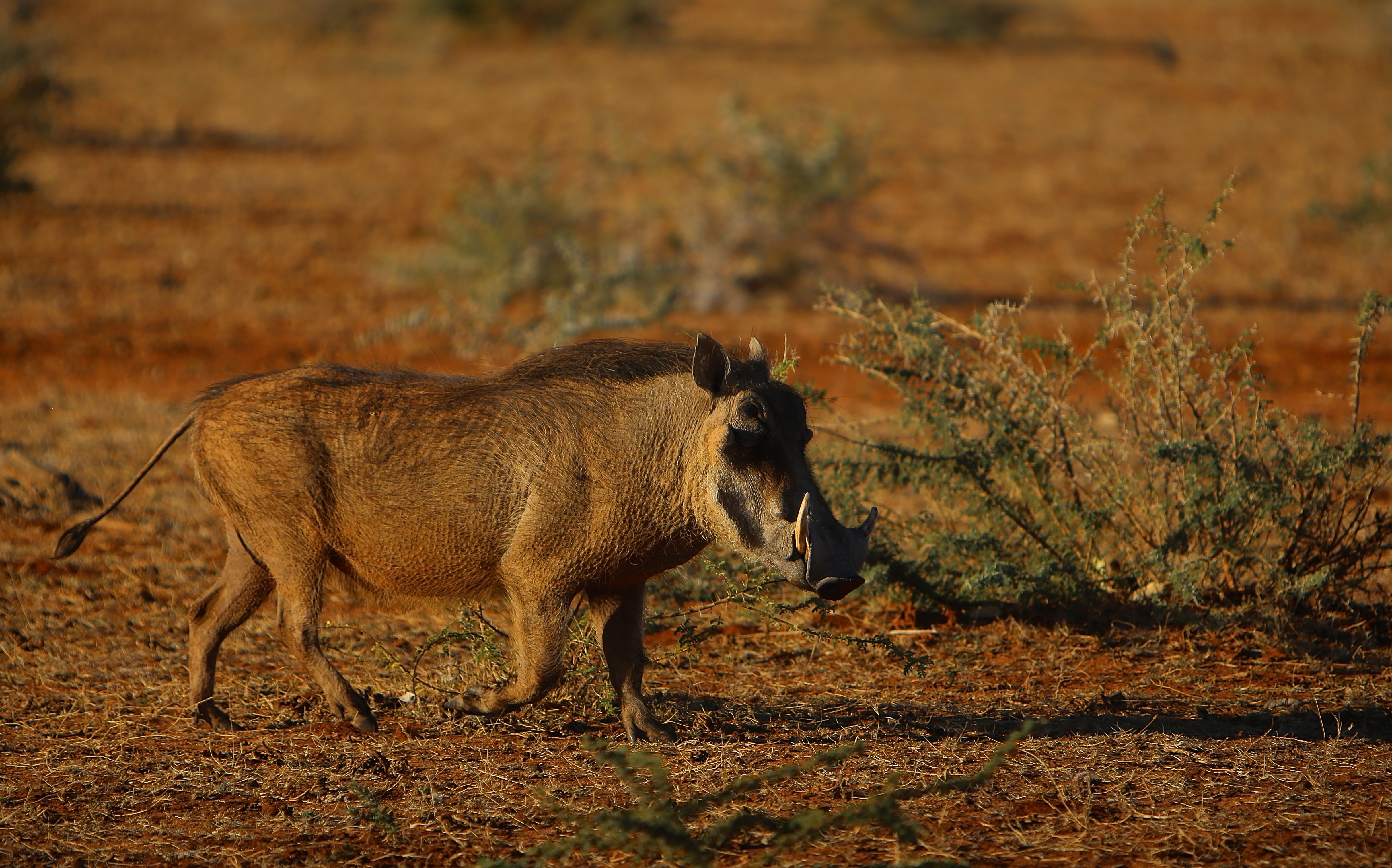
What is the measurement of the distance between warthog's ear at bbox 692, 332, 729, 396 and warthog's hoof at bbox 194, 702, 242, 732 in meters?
1.85

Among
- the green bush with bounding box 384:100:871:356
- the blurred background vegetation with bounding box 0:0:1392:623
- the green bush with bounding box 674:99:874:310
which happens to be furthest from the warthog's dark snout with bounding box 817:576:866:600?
the green bush with bounding box 674:99:874:310

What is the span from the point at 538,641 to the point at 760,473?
81cm

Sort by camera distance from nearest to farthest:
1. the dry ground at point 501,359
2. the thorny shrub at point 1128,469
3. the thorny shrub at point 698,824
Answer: the thorny shrub at point 698,824, the dry ground at point 501,359, the thorny shrub at point 1128,469

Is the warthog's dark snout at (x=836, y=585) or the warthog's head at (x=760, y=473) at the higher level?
the warthog's head at (x=760, y=473)

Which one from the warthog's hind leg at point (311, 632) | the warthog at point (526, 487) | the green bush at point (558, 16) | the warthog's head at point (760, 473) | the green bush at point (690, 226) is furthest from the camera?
the green bush at point (558, 16)

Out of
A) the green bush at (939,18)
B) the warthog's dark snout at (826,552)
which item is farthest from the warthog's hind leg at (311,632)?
the green bush at (939,18)

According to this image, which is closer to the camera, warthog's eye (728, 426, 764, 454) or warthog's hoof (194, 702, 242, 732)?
warthog's eye (728, 426, 764, 454)

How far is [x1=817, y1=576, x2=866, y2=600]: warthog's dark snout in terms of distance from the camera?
361 cm

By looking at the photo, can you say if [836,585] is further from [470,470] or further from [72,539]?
[72,539]

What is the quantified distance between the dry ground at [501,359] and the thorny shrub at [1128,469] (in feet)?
0.94

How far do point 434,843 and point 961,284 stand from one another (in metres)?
9.38

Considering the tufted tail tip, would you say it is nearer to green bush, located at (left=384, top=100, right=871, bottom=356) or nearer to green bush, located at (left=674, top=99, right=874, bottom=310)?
green bush, located at (left=384, top=100, right=871, bottom=356)

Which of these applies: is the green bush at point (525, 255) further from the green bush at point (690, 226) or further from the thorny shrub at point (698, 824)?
the thorny shrub at point (698, 824)

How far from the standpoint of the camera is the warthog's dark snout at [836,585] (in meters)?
3.61
